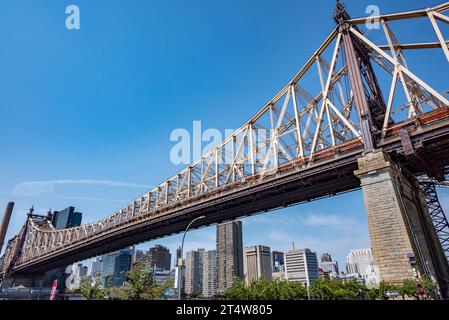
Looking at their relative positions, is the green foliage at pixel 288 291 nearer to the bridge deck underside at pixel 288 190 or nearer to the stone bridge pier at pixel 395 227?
the bridge deck underside at pixel 288 190

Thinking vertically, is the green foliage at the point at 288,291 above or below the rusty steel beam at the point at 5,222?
below

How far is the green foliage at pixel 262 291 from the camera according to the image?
133 feet

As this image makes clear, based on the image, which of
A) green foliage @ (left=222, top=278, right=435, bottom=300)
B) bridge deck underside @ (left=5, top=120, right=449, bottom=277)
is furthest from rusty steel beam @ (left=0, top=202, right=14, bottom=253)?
green foliage @ (left=222, top=278, right=435, bottom=300)

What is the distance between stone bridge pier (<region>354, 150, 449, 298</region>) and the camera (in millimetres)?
18375

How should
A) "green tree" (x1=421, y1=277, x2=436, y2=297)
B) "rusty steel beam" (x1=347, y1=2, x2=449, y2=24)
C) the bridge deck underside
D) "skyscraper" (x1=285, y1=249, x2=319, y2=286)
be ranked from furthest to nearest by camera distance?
"skyscraper" (x1=285, y1=249, x2=319, y2=286), "rusty steel beam" (x1=347, y1=2, x2=449, y2=24), the bridge deck underside, "green tree" (x1=421, y1=277, x2=436, y2=297)

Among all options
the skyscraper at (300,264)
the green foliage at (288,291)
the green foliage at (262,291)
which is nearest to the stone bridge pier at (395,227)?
the green foliage at (288,291)

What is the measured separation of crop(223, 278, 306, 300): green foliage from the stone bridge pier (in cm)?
2404

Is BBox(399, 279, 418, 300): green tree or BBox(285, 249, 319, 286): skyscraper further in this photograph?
BBox(285, 249, 319, 286): skyscraper

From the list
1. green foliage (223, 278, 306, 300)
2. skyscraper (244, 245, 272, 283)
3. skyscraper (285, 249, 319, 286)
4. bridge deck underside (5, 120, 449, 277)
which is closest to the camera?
bridge deck underside (5, 120, 449, 277)

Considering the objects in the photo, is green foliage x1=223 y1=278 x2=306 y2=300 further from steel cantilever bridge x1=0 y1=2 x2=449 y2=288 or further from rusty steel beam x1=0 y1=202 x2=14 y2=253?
rusty steel beam x1=0 y1=202 x2=14 y2=253

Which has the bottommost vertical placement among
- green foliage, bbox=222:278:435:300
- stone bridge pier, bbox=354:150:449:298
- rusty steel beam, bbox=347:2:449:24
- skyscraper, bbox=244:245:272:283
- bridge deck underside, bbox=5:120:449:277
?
green foliage, bbox=222:278:435:300

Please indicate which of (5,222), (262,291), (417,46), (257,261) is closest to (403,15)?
(417,46)

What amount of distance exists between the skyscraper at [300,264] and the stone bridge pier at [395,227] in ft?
557
